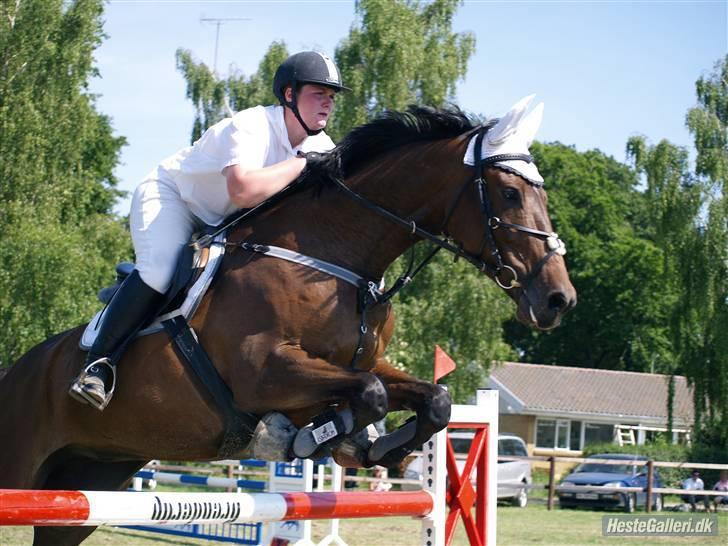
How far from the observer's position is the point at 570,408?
158ft

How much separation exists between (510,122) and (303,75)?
3.48ft

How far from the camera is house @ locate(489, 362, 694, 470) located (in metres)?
48.1

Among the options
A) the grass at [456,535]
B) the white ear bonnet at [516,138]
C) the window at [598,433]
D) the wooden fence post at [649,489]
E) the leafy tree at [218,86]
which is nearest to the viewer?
the white ear bonnet at [516,138]

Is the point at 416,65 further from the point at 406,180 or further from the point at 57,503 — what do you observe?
the point at 57,503

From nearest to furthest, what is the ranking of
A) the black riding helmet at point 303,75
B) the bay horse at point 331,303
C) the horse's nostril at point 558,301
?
the horse's nostril at point 558,301
the bay horse at point 331,303
the black riding helmet at point 303,75

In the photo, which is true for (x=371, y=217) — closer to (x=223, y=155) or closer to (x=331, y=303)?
(x=331, y=303)

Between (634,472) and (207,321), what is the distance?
20.2 meters

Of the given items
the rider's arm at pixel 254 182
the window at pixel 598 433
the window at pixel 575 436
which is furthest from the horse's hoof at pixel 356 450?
the window at pixel 598 433

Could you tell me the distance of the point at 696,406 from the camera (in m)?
27.0

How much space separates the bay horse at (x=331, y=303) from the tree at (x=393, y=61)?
21.5m

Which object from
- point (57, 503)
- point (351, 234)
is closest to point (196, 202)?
point (351, 234)

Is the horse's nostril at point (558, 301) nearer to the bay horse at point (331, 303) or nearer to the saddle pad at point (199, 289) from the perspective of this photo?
the bay horse at point (331, 303)

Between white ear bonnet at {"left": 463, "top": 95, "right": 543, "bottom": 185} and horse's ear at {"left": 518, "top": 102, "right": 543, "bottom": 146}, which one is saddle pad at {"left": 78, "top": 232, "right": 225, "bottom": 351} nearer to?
white ear bonnet at {"left": 463, "top": 95, "right": 543, "bottom": 185}

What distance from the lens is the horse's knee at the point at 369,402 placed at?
169 inches
